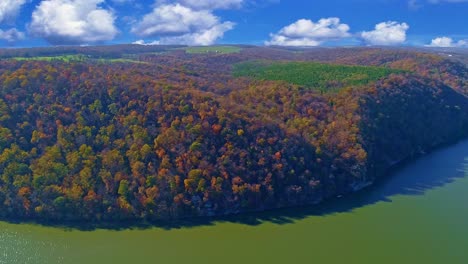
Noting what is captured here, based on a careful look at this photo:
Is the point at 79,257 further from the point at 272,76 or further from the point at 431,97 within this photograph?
the point at 431,97

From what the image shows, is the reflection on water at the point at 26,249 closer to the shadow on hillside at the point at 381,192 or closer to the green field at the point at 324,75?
the shadow on hillside at the point at 381,192

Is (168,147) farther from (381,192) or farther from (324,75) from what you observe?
(324,75)

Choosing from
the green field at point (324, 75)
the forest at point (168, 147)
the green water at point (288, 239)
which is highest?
the green field at point (324, 75)

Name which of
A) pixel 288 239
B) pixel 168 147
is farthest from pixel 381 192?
pixel 168 147

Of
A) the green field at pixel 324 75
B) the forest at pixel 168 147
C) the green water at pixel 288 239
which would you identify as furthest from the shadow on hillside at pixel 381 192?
the green field at pixel 324 75

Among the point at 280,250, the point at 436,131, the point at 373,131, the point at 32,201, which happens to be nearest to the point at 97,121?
the point at 32,201

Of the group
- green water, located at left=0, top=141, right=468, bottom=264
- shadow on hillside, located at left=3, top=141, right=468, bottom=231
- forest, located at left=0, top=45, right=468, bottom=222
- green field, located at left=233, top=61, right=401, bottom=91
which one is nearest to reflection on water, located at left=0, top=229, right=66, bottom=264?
green water, located at left=0, top=141, right=468, bottom=264
